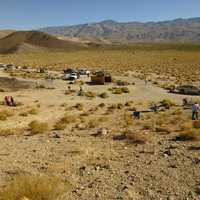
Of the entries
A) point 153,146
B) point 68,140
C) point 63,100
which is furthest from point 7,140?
point 63,100

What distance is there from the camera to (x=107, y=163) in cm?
1414

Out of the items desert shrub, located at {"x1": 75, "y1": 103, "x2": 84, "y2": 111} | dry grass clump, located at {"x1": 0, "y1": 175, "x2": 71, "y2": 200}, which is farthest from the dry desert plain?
desert shrub, located at {"x1": 75, "y1": 103, "x2": 84, "y2": 111}

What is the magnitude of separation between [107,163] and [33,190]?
14.3 feet

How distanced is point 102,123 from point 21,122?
206 inches

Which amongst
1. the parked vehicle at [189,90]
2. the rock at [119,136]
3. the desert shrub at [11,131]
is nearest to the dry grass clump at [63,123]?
the desert shrub at [11,131]

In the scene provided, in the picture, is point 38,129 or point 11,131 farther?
point 11,131

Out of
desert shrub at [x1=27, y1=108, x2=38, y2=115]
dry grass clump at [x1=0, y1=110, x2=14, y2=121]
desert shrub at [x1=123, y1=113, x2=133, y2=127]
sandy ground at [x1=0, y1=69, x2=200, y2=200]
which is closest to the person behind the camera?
sandy ground at [x1=0, y1=69, x2=200, y2=200]

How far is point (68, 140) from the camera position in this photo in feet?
60.4

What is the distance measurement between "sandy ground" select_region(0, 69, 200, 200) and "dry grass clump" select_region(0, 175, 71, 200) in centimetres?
43

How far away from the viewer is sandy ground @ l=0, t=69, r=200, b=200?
11.5m

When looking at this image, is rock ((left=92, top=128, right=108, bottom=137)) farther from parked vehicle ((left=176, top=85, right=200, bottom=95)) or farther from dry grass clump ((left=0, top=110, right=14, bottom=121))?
parked vehicle ((left=176, top=85, right=200, bottom=95))

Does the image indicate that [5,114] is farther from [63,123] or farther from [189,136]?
[189,136]

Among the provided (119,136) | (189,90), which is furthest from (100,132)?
(189,90)

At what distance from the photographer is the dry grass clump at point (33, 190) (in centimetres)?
1009
